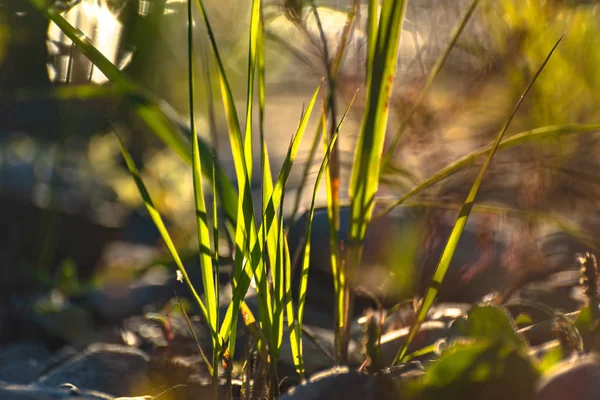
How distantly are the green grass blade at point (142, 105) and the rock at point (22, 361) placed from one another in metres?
0.59

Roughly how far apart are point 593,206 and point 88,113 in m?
2.25

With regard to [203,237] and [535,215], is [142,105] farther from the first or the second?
[535,215]

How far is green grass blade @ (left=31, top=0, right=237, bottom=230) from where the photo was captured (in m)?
0.72

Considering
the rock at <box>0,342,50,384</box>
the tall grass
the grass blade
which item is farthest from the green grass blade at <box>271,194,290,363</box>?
the rock at <box>0,342,50,384</box>

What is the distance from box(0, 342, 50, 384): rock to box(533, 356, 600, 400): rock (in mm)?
903

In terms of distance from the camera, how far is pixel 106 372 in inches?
38.7

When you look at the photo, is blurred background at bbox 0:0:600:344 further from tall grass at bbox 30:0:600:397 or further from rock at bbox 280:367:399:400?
rock at bbox 280:367:399:400

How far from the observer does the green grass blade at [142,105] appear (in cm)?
72

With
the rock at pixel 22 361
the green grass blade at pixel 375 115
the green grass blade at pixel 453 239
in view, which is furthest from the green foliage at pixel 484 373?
the rock at pixel 22 361

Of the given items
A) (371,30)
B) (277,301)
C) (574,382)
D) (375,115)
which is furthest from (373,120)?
(574,382)

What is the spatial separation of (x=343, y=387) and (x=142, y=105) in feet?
1.31

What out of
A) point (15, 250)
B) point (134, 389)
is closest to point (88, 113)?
point (15, 250)

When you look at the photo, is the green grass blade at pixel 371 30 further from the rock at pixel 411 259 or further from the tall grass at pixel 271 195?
the rock at pixel 411 259

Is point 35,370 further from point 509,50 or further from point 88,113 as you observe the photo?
point 88,113
